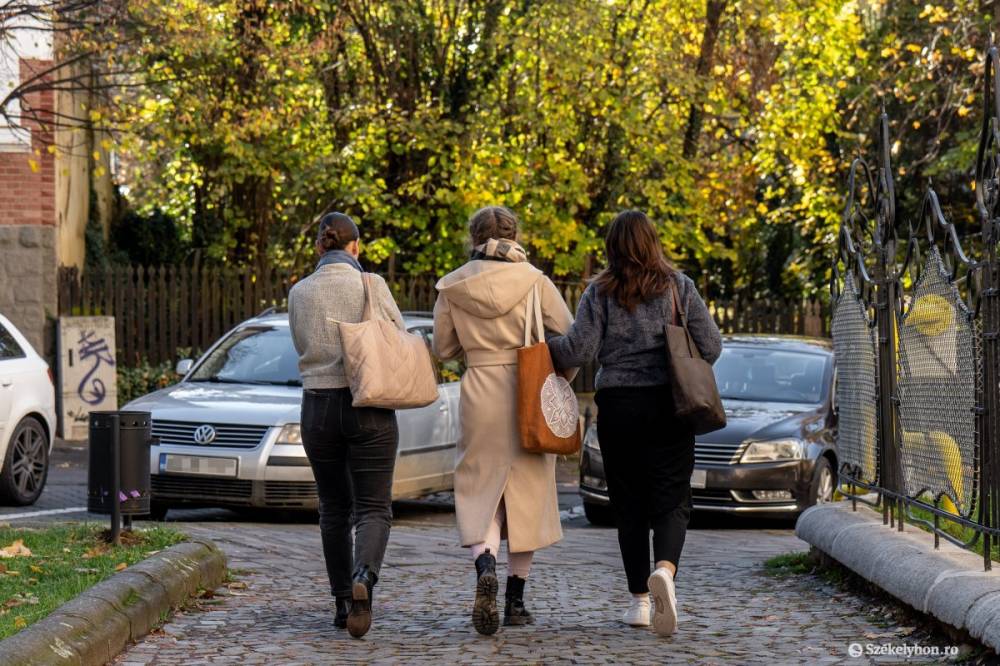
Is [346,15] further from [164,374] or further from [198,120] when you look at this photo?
[164,374]

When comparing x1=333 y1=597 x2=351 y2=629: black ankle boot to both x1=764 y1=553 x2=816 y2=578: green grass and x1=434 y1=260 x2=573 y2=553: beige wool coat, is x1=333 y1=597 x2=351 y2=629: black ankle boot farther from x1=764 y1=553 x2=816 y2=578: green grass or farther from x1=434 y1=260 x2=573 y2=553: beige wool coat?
x1=764 y1=553 x2=816 y2=578: green grass

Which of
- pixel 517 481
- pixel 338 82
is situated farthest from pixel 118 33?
pixel 517 481

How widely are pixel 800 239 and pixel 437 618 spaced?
26317 mm

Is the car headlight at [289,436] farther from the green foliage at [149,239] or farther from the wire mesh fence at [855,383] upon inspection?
the green foliage at [149,239]

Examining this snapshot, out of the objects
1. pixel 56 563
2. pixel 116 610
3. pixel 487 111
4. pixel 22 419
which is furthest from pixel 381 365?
pixel 487 111

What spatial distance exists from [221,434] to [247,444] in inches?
8.5

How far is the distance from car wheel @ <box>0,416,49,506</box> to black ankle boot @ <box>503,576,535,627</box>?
653 centimetres

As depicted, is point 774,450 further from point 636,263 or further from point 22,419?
point 22,419

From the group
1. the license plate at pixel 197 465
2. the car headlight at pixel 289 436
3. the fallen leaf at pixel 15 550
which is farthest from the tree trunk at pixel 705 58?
the fallen leaf at pixel 15 550

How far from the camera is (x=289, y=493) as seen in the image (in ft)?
39.1

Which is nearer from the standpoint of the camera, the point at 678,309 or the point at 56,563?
the point at 678,309

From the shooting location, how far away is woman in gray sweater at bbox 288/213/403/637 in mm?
7363

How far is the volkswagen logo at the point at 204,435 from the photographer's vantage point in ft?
39.2

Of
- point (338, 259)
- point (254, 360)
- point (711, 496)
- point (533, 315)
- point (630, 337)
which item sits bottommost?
point (711, 496)
